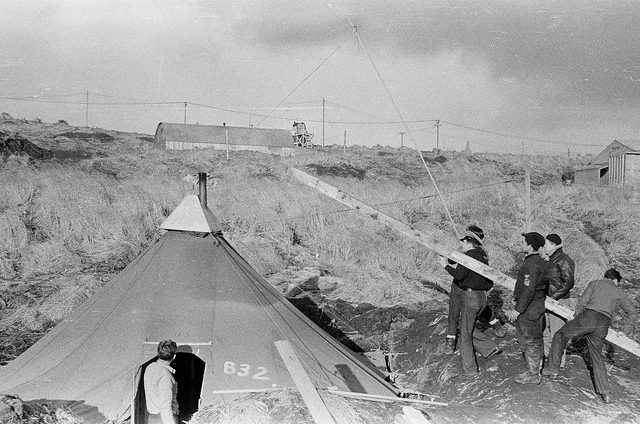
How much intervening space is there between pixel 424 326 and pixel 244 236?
7907mm

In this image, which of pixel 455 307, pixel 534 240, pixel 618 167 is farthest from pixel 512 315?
pixel 618 167

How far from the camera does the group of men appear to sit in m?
7.61

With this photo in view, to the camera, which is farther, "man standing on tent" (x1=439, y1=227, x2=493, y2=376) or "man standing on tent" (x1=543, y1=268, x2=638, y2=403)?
"man standing on tent" (x1=439, y1=227, x2=493, y2=376)

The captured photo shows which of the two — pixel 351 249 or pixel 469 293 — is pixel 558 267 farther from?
pixel 351 249

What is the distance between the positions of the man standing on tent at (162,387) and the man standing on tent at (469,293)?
12.7 feet

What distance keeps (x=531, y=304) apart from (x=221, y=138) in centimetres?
4222

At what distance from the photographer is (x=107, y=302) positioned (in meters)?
8.56

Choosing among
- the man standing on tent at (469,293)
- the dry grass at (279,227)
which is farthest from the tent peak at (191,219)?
the dry grass at (279,227)

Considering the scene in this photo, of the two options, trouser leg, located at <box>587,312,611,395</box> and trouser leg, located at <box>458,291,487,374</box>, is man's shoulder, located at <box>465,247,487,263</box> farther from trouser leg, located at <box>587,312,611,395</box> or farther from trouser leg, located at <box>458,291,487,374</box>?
trouser leg, located at <box>587,312,611,395</box>

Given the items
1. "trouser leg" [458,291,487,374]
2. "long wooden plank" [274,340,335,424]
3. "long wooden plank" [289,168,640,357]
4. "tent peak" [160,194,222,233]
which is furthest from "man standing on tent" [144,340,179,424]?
"trouser leg" [458,291,487,374]

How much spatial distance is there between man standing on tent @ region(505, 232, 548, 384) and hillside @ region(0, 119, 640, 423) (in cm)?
40

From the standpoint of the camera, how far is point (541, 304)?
8164mm

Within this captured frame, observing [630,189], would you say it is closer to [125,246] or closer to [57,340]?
[125,246]

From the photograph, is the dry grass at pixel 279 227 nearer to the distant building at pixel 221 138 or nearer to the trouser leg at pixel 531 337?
the trouser leg at pixel 531 337
